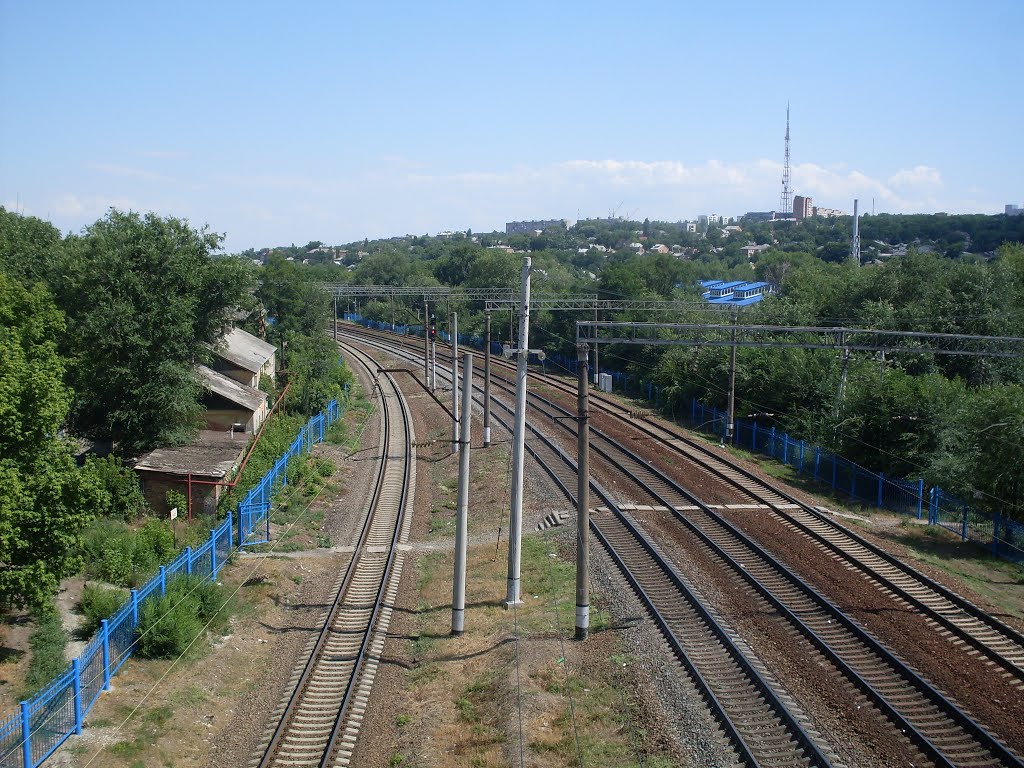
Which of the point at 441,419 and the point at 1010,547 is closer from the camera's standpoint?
the point at 1010,547

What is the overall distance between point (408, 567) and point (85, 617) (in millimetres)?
6800

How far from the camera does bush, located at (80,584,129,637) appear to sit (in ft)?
47.4

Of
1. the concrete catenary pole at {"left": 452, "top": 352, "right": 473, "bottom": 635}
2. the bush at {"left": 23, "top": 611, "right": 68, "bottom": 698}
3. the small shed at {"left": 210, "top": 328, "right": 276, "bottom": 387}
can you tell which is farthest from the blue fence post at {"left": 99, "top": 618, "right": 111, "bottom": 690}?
the small shed at {"left": 210, "top": 328, "right": 276, "bottom": 387}

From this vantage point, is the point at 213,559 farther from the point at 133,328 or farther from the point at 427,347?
the point at 427,347

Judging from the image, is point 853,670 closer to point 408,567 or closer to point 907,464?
point 408,567

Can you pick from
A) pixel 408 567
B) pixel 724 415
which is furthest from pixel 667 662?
pixel 724 415

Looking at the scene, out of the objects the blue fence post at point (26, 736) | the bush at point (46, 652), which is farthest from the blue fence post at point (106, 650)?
the blue fence post at point (26, 736)

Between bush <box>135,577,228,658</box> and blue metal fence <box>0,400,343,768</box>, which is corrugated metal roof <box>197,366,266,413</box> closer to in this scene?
blue metal fence <box>0,400,343,768</box>

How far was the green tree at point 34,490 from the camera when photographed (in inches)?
477

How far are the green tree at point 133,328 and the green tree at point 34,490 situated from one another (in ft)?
35.6

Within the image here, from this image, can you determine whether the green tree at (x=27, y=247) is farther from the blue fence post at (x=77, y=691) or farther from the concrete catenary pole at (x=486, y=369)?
the blue fence post at (x=77, y=691)

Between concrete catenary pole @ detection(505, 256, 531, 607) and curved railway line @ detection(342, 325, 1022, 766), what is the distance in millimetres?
2165

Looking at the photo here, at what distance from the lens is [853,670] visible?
12703 mm

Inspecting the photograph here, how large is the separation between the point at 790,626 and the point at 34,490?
475 inches
